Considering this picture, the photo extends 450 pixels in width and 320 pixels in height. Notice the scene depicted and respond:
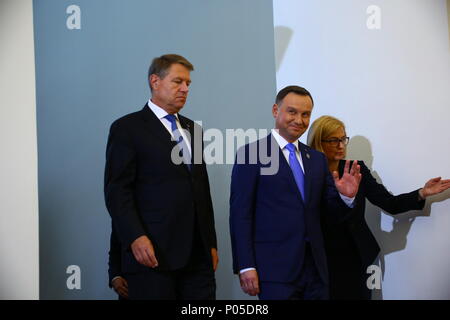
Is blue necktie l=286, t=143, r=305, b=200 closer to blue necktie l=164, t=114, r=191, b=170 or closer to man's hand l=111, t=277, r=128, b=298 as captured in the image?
blue necktie l=164, t=114, r=191, b=170

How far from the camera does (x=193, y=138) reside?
306 centimetres

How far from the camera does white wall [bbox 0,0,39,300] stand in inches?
142

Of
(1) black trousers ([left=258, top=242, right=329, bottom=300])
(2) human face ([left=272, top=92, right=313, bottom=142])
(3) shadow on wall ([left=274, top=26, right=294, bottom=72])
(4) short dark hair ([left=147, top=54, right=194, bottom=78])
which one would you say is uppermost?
(3) shadow on wall ([left=274, top=26, right=294, bottom=72])

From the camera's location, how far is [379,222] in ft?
13.0

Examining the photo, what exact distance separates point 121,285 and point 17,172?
1124mm

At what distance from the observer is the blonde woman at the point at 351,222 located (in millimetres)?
3418

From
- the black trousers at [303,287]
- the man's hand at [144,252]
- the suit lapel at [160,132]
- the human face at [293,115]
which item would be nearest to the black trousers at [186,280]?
the man's hand at [144,252]

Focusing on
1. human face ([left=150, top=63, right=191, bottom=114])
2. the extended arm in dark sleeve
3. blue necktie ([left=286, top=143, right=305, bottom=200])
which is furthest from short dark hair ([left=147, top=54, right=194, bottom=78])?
the extended arm in dark sleeve

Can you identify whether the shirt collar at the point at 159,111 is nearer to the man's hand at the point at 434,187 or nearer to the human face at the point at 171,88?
the human face at the point at 171,88

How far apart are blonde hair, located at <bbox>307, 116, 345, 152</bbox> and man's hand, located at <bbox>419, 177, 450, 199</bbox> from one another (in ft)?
1.99

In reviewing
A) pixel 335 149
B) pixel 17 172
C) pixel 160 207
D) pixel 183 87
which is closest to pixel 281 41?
pixel 335 149

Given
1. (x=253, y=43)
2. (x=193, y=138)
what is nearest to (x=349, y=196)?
(x=193, y=138)

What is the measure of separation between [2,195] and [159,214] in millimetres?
1320
